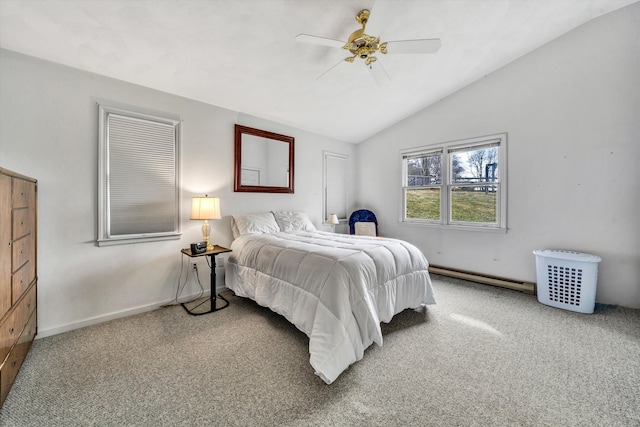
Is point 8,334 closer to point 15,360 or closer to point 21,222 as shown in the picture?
point 15,360

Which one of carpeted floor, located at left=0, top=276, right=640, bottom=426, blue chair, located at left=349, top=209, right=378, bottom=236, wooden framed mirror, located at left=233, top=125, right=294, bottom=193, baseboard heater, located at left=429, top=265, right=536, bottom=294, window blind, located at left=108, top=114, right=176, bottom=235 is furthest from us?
blue chair, located at left=349, top=209, right=378, bottom=236

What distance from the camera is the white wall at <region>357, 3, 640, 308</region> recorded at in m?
2.81

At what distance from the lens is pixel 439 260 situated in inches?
166

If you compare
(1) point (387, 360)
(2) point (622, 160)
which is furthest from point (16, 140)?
(2) point (622, 160)

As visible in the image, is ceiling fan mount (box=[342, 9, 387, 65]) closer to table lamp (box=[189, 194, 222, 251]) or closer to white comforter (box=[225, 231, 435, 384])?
white comforter (box=[225, 231, 435, 384])

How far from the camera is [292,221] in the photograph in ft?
12.6

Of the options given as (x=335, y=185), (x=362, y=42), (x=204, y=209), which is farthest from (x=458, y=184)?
(x=204, y=209)

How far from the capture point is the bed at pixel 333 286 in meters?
1.78

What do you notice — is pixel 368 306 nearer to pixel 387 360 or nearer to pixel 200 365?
pixel 387 360

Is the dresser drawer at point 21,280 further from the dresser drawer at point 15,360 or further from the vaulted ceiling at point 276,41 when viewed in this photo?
the vaulted ceiling at point 276,41

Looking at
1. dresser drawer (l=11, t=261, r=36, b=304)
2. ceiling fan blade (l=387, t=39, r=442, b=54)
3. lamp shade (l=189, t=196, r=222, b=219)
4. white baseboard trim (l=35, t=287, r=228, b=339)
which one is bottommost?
white baseboard trim (l=35, t=287, r=228, b=339)

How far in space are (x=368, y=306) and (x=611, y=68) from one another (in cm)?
382

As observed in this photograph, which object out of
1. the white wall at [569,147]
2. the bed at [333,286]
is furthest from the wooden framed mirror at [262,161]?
the white wall at [569,147]

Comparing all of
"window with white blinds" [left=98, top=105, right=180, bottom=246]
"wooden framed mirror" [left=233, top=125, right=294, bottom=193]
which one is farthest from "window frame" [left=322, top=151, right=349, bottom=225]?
"window with white blinds" [left=98, top=105, right=180, bottom=246]
